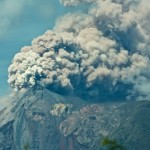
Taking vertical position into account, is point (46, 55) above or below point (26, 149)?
above

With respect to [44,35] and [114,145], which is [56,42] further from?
[114,145]

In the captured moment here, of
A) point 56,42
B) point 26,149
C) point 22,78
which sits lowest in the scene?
point 26,149

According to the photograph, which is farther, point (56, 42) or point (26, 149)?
point (56, 42)

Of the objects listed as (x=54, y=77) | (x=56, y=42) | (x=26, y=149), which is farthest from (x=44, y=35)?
(x=26, y=149)

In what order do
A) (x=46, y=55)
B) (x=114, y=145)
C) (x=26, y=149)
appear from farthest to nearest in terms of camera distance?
(x=46, y=55)
(x=26, y=149)
(x=114, y=145)

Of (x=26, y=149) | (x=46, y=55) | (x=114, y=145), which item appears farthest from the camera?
(x=46, y=55)

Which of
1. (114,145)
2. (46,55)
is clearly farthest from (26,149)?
(46,55)

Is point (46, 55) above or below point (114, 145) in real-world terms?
above

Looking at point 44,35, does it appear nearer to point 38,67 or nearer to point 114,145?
point 38,67

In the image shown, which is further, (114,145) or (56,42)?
(56,42)

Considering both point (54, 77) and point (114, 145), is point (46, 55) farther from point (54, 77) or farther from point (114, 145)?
point (114, 145)
